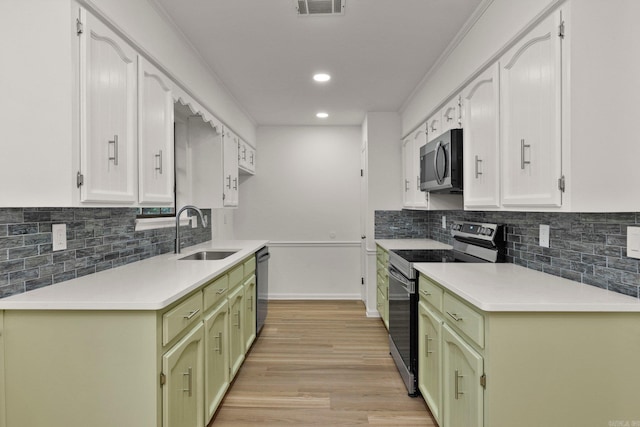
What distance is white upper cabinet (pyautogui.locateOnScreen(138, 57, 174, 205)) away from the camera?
1849 millimetres

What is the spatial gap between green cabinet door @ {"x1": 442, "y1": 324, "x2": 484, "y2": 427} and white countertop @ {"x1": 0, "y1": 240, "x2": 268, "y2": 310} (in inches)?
48.7

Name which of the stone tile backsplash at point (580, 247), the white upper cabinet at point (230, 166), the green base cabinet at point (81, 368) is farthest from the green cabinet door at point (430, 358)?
the white upper cabinet at point (230, 166)

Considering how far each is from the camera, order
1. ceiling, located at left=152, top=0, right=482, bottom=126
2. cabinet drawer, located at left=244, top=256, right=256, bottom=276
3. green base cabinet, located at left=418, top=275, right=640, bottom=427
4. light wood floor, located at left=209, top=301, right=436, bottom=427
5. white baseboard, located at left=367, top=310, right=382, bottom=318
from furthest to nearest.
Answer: white baseboard, located at left=367, top=310, right=382, bottom=318
cabinet drawer, located at left=244, top=256, right=256, bottom=276
light wood floor, located at left=209, top=301, right=436, bottom=427
ceiling, located at left=152, top=0, right=482, bottom=126
green base cabinet, located at left=418, top=275, right=640, bottom=427

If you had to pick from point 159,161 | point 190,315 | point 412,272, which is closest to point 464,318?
point 412,272

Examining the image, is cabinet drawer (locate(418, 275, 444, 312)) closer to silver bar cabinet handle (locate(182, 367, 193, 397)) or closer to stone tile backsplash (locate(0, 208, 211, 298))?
silver bar cabinet handle (locate(182, 367, 193, 397))

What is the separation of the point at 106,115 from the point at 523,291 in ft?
6.33

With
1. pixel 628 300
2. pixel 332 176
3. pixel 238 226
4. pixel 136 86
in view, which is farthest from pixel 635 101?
pixel 238 226

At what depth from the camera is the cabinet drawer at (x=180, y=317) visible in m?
1.44

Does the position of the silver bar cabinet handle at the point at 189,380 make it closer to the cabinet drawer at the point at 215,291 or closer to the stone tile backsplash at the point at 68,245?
the cabinet drawer at the point at 215,291

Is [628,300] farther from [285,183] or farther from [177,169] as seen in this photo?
[285,183]

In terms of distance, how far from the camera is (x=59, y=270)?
170 cm

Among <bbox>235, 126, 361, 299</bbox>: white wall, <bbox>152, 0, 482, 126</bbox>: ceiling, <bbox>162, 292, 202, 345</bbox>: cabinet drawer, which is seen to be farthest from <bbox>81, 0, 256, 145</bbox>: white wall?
<bbox>235, 126, 361, 299</bbox>: white wall

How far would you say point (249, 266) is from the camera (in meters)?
3.04

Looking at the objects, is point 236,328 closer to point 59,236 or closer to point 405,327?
point 405,327
